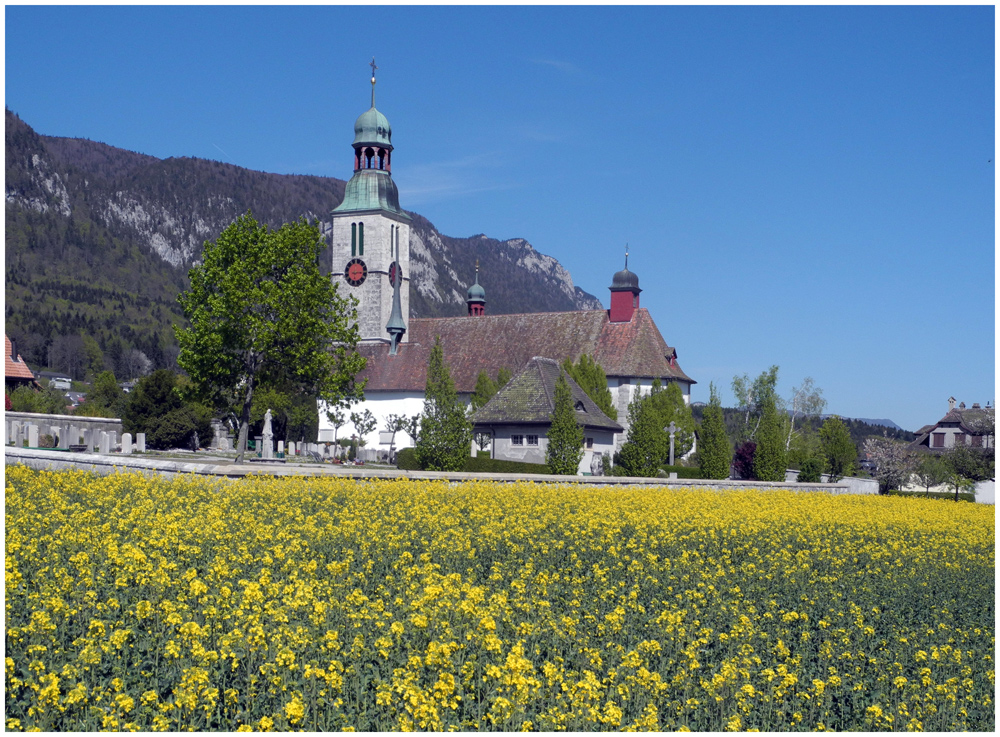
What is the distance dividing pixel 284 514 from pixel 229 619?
23.4 ft

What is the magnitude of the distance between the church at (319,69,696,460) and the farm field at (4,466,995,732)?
135ft

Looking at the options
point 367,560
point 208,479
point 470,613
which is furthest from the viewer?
point 208,479

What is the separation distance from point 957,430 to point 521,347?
42.0 m

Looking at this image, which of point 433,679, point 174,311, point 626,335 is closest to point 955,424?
point 626,335

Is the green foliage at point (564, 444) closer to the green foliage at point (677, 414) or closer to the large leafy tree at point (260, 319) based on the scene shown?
the large leafy tree at point (260, 319)

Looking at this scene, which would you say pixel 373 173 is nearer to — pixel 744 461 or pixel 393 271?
pixel 393 271

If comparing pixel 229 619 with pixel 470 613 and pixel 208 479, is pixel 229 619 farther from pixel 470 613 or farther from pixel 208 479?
pixel 208 479

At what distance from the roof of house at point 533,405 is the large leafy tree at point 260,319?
27.4 feet

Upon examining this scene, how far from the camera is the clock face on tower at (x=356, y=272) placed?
71.8 meters

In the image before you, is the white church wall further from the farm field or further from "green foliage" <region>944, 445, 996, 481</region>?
the farm field

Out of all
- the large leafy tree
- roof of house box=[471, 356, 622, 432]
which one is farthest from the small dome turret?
the large leafy tree

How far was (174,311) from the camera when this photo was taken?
621ft

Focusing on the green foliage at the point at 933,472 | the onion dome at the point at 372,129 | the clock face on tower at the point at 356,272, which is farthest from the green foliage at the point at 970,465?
the onion dome at the point at 372,129

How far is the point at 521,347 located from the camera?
63688 mm
